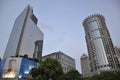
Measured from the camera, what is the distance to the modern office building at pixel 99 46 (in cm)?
8869

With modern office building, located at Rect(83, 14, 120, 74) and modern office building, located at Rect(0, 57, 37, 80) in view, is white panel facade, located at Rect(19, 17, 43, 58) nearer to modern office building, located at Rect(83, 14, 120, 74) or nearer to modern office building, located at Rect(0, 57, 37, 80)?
modern office building, located at Rect(0, 57, 37, 80)

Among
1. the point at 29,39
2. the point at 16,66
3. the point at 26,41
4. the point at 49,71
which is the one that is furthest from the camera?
the point at 29,39

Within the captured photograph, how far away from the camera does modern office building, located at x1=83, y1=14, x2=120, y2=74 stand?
88.7 meters

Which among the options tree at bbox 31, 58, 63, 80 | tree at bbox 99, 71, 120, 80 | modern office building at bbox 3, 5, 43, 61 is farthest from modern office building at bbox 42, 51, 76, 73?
tree at bbox 31, 58, 63, 80

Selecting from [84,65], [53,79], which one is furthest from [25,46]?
[84,65]

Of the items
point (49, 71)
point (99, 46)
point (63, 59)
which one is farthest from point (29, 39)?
point (99, 46)

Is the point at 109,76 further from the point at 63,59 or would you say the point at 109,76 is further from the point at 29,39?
the point at 63,59

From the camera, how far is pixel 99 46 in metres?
94.4

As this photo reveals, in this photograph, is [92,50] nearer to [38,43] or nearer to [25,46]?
[38,43]

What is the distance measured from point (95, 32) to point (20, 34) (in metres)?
63.2

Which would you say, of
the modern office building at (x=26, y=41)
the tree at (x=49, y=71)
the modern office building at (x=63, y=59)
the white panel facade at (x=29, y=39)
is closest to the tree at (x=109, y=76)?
the tree at (x=49, y=71)

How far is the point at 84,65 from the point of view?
13288cm

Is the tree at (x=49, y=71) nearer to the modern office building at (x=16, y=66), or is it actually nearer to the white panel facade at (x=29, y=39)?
the modern office building at (x=16, y=66)

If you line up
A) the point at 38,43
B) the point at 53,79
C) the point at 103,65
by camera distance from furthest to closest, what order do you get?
the point at 103,65 < the point at 38,43 < the point at 53,79
